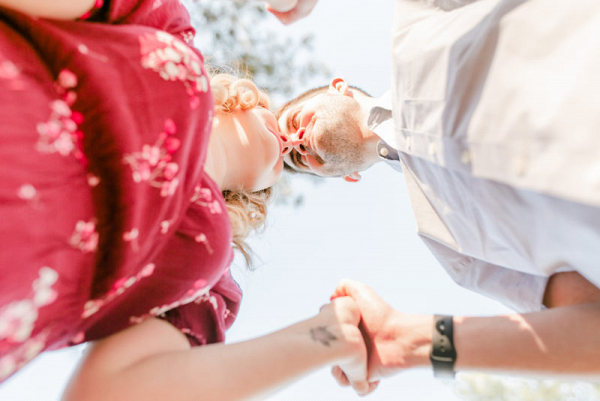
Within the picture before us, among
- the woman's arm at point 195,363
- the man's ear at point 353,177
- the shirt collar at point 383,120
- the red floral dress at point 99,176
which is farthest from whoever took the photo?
the man's ear at point 353,177

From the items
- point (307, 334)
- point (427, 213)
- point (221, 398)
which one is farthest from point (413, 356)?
point (221, 398)

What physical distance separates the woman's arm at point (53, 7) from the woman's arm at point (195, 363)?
75 cm

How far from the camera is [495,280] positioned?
4.07 ft

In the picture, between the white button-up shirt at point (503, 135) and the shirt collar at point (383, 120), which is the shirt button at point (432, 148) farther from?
the shirt collar at point (383, 120)

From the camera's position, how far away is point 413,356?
1.12 meters

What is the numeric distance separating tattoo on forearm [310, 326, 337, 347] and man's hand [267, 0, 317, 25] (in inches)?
35.6

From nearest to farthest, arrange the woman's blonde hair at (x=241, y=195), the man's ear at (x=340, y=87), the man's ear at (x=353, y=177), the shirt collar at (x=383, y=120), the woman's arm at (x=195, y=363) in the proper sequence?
the woman's arm at (x=195, y=363), the woman's blonde hair at (x=241, y=195), the shirt collar at (x=383, y=120), the man's ear at (x=340, y=87), the man's ear at (x=353, y=177)

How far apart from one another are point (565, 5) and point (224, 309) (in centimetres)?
121

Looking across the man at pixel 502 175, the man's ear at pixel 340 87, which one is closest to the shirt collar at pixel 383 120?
the man at pixel 502 175

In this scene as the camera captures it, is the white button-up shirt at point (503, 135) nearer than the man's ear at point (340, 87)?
Yes

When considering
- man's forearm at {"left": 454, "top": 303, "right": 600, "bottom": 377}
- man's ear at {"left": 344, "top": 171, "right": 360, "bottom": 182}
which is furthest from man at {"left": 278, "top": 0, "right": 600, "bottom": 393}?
man's ear at {"left": 344, "top": 171, "right": 360, "bottom": 182}

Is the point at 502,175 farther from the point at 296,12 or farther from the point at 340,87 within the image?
the point at 340,87

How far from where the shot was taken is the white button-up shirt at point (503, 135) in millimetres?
683

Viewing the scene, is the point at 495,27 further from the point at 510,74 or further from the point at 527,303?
the point at 527,303
